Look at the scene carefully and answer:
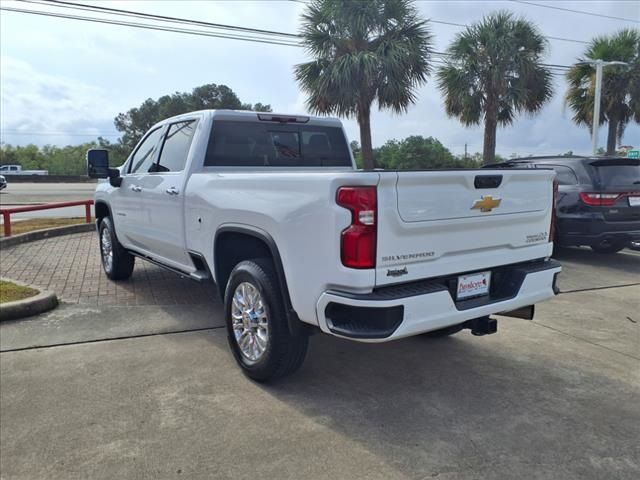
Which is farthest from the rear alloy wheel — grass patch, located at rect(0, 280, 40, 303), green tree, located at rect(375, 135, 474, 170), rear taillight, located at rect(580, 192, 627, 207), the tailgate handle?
green tree, located at rect(375, 135, 474, 170)

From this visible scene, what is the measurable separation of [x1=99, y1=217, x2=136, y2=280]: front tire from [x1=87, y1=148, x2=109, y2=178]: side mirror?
→ 2.65 feet

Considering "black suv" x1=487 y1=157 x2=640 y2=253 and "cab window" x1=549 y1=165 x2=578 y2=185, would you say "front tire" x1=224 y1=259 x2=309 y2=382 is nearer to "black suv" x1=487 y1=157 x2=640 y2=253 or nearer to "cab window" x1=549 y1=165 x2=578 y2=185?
"black suv" x1=487 y1=157 x2=640 y2=253

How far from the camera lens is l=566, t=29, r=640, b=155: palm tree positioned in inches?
854

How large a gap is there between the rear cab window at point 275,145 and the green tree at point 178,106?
43784 millimetres

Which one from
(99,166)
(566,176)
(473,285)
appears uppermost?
(99,166)

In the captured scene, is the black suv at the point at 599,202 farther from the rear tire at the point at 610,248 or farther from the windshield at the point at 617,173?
the rear tire at the point at 610,248

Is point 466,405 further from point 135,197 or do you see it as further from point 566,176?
point 566,176

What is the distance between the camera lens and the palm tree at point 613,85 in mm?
21688

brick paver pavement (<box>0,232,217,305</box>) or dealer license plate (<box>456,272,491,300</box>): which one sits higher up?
dealer license plate (<box>456,272,491,300</box>)

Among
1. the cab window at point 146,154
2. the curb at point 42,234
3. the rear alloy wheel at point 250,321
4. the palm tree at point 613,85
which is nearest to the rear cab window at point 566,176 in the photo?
the cab window at point 146,154

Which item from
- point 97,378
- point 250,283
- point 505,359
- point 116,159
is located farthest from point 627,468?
point 116,159

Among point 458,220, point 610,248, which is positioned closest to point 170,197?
point 458,220

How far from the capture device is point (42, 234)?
10547 mm

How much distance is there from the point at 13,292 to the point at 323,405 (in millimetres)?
4012
